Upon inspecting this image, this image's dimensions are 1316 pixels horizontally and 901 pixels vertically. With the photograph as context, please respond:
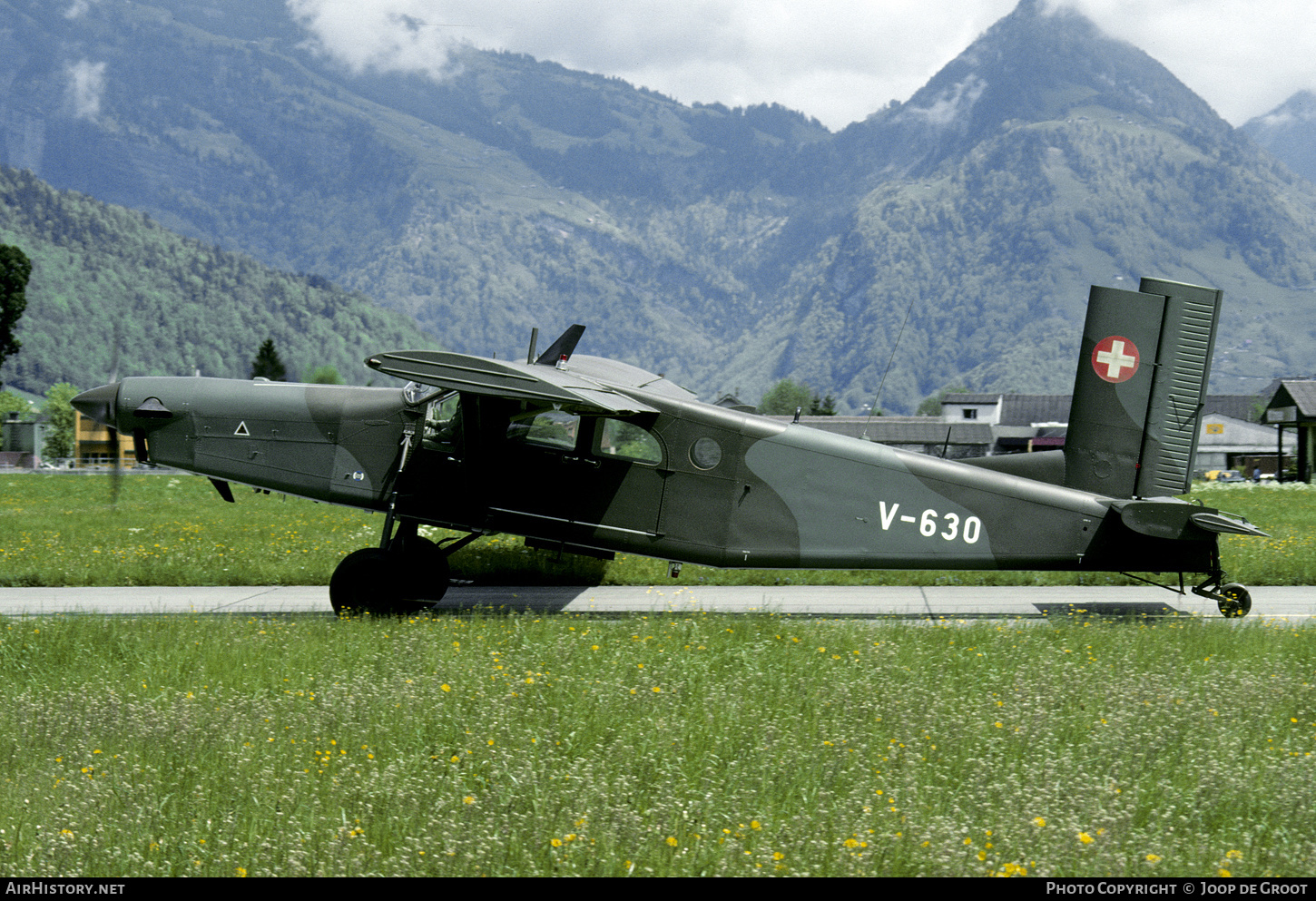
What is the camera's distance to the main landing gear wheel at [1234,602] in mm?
10141

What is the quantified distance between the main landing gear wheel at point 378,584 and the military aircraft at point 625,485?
0.06ft

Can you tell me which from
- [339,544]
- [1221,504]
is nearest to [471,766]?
[339,544]

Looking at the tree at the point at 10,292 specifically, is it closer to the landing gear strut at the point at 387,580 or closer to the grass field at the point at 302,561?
the grass field at the point at 302,561

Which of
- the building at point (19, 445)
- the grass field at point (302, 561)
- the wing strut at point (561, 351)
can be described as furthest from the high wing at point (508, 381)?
the building at point (19, 445)

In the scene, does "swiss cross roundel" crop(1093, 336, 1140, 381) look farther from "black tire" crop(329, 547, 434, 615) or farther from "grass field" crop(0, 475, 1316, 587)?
"black tire" crop(329, 547, 434, 615)

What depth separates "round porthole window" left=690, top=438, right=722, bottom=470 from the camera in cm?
1011

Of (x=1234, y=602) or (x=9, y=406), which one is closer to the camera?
(x=1234, y=602)

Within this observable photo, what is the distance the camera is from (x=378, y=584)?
33.1ft

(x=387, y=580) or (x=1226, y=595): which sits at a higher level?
(x=1226, y=595)

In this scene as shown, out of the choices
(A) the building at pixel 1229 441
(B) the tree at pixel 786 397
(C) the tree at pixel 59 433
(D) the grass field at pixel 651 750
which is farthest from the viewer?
(B) the tree at pixel 786 397

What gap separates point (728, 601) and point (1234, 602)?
543 cm

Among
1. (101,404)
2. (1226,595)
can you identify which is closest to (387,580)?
(101,404)

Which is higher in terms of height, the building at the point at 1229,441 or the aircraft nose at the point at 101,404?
the building at the point at 1229,441

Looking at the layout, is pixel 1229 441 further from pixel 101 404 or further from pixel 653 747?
pixel 653 747
